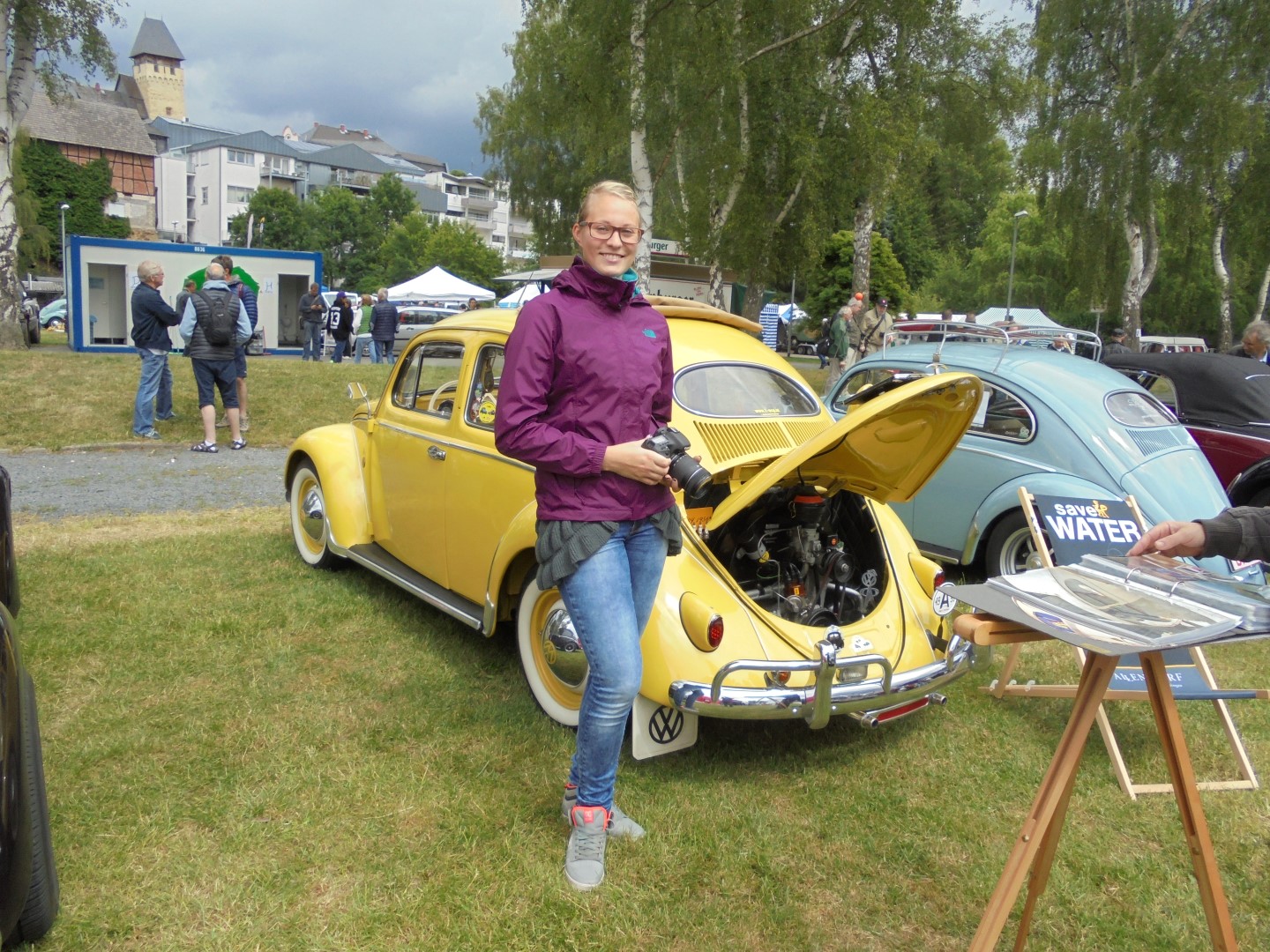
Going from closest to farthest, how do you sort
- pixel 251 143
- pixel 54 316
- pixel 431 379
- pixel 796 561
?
pixel 796 561
pixel 431 379
pixel 54 316
pixel 251 143

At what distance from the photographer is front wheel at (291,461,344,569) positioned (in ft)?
19.8

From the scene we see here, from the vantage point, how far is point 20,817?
7.55 ft

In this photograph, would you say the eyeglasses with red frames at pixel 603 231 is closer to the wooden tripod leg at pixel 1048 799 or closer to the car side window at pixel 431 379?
the wooden tripod leg at pixel 1048 799

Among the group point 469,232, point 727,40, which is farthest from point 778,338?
point 469,232

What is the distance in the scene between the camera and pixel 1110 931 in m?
2.91

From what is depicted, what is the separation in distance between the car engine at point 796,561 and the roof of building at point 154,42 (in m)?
136

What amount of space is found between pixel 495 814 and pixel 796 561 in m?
1.69

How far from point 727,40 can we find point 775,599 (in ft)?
44.5

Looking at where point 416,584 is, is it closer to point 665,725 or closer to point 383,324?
point 665,725

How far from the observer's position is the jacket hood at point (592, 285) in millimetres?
2777

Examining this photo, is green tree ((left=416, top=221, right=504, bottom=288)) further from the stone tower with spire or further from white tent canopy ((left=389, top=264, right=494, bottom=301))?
the stone tower with spire

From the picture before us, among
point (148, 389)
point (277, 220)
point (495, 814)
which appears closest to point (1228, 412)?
point (495, 814)

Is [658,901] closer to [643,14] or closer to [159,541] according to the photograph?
[159,541]

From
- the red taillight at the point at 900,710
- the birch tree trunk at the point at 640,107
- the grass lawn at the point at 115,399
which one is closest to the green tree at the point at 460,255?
the birch tree trunk at the point at 640,107
